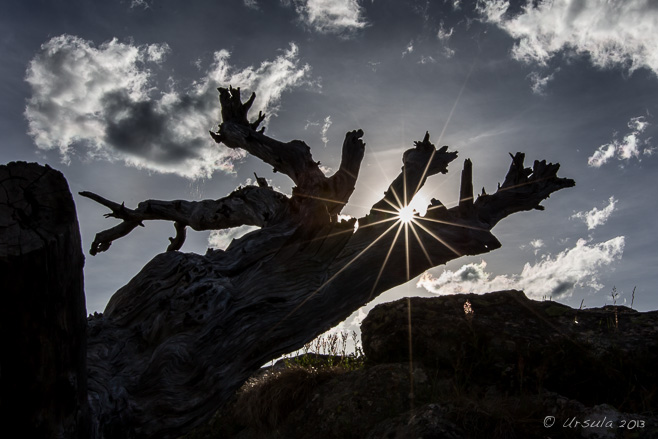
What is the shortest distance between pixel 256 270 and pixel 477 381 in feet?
12.9

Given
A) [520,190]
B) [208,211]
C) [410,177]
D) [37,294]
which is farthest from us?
[520,190]

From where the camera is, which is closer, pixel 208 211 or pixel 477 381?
pixel 477 381

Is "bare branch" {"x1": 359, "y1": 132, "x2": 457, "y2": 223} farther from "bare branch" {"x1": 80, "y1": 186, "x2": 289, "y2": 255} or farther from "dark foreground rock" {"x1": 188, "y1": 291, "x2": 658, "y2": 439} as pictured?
"dark foreground rock" {"x1": 188, "y1": 291, "x2": 658, "y2": 439}

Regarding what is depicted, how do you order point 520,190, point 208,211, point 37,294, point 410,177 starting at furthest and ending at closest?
point 520,190, point 208,211, point 410,177, point 37,294

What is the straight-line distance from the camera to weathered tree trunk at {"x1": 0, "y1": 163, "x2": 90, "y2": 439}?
2.67 metres

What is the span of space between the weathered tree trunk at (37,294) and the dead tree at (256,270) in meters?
0.93

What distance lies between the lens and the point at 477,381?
22.7 ft

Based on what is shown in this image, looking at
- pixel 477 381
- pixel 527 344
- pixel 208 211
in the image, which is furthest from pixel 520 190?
pixel 208 211

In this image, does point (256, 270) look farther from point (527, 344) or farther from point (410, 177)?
point (527, 344)

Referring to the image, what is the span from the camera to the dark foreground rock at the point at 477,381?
517cm

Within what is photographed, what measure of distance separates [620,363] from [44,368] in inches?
281

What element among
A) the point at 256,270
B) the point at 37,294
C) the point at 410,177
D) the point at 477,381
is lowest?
the point at 477,381

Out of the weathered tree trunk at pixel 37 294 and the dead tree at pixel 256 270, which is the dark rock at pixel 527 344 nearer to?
the dead tree at pixel 256 270

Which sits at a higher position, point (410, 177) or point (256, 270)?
point (410, 177)
